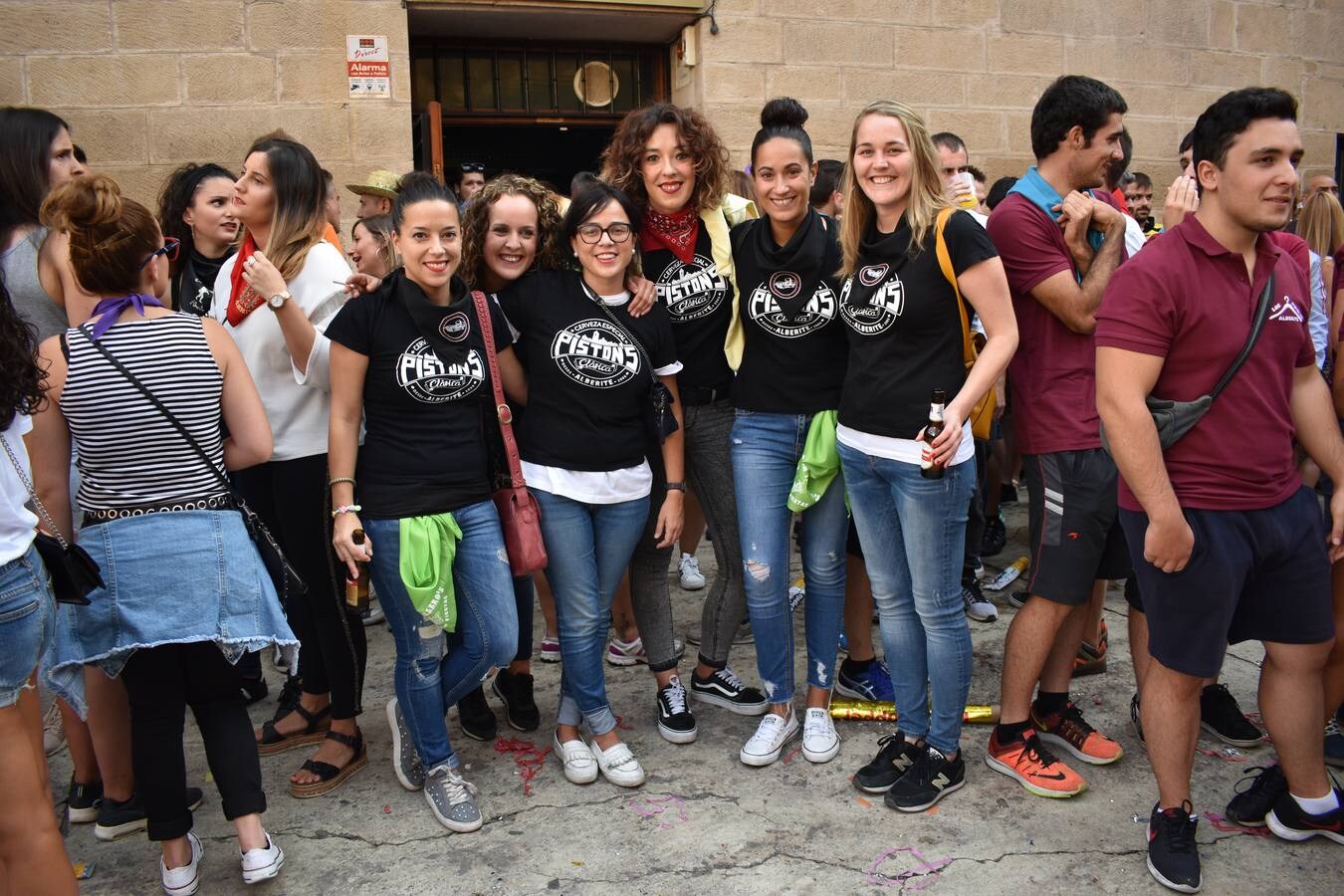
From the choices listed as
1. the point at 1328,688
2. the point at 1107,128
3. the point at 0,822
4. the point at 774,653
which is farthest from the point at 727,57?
the point at 0,822

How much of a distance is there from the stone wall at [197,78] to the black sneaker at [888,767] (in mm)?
4876

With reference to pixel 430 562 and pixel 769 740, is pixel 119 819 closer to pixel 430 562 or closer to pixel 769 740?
pixel 430 562

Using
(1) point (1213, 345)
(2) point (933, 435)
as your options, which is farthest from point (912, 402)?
(1) point (1213, 345)

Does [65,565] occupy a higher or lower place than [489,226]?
lower

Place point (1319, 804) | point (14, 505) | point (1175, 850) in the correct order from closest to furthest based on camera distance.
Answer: point (14, 505)
point (1175, 850)
point (1319, 804)

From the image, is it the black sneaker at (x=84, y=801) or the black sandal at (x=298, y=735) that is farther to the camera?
the black sandal at (x=298, y=735)

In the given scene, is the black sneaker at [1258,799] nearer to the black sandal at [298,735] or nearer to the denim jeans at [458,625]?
the denim jeans at [458,625]

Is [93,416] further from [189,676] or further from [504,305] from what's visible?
[504,305]

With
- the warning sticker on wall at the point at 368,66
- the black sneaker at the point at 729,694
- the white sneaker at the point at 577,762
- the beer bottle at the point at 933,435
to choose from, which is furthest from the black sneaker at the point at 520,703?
the warning sticker on wall at the point at 368,66

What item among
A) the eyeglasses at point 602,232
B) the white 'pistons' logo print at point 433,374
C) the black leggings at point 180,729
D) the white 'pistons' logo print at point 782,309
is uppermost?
the eyeglasses at point 602,232

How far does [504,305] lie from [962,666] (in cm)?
177

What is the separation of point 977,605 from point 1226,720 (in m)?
1.29

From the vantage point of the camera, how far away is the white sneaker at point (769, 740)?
10.8 ft

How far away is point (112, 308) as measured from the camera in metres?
2.54
